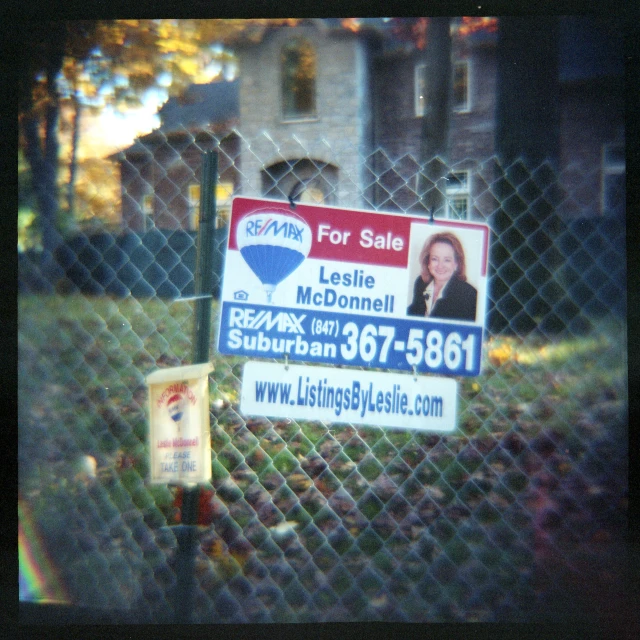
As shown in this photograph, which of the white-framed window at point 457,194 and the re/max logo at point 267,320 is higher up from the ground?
the white-framed window at point 457,194

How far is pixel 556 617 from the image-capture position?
108 inches

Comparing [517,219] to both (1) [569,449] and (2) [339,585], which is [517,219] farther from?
(2) [339,585]

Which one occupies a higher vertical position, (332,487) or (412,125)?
(412,125)

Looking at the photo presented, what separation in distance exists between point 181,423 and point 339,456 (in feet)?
1.99

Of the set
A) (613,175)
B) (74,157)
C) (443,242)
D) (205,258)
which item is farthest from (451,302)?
(74,157)

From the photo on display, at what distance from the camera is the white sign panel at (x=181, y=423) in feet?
8.69

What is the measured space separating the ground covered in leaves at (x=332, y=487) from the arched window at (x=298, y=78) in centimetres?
88

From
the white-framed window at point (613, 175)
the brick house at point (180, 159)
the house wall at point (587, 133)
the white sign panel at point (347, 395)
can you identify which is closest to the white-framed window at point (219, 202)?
the brick house at point (180, 159)

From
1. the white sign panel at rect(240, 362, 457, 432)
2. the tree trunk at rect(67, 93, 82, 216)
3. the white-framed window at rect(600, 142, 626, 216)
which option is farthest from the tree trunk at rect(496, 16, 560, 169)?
the tree trunk at rect(67, 93, 82, 216)

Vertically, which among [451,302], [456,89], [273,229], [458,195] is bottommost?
[451,302]

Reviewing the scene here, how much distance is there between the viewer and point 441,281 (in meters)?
2.64

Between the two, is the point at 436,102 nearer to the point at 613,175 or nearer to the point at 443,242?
the point at 443,242

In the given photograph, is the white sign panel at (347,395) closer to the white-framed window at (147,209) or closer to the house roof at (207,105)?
the white-framed window at (147,209)

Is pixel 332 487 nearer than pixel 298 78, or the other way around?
pixel 298 78
